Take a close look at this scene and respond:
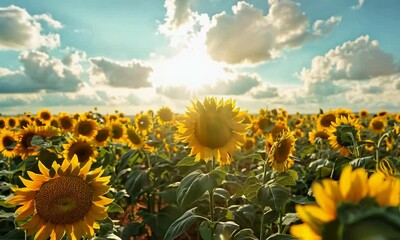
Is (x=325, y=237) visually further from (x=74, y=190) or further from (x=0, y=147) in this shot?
(x=0, y=147)

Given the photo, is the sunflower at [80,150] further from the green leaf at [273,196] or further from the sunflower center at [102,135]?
the green leaf at [273,196]

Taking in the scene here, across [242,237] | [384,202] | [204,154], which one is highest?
[384,202]

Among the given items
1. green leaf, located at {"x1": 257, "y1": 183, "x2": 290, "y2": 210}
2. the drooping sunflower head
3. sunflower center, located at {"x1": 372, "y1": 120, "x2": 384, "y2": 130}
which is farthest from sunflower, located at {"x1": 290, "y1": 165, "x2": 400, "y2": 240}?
sunflower center, located at {"x1": 372, "y1": 120, "x2": 384, "y2": 130}

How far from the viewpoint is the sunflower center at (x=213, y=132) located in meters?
3.39

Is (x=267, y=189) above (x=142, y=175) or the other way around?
above

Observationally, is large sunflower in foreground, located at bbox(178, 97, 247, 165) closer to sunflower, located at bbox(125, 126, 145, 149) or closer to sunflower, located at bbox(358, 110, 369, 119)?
sunflower, located at bbox(125, 126, 145, 149)

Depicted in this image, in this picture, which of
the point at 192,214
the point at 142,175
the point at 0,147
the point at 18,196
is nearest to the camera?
the point at 18,196

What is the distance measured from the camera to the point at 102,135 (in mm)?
6621

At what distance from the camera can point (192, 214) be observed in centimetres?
320

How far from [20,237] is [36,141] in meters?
1.17

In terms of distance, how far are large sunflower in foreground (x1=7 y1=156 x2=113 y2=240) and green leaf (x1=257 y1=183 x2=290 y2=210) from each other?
1113mm

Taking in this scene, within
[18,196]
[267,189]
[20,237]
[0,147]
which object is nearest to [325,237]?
[267,189]

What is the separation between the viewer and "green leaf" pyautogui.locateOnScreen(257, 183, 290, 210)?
2727mm

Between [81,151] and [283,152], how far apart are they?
8.31 ft
